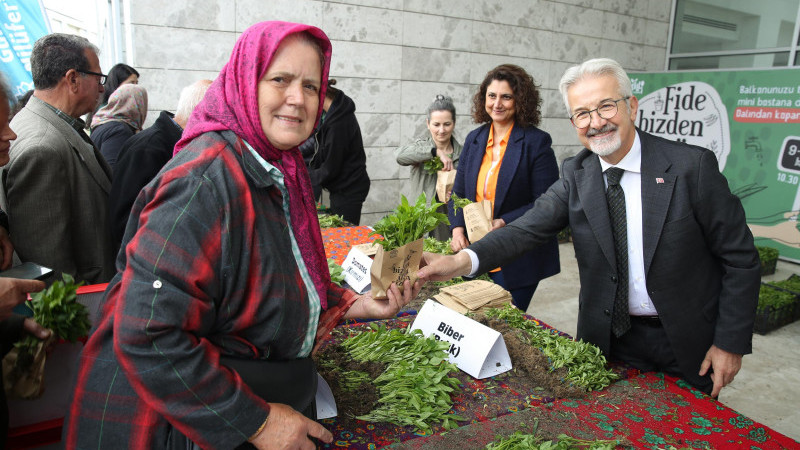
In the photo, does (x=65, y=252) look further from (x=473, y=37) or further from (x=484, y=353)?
(x=473, y=37)

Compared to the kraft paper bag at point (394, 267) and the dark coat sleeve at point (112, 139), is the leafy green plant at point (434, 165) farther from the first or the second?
the kraft paper bag at point (394, 267)

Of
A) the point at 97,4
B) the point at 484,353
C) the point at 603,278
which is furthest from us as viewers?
the point at 97,4

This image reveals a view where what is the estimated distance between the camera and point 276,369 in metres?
1.40

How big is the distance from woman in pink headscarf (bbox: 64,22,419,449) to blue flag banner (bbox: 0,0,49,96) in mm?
5704

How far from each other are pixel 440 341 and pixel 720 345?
108cm

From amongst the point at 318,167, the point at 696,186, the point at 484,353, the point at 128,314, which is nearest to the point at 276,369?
the point at 128,314

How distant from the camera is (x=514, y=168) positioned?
11.3ft

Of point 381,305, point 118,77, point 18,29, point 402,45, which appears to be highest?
point 402,45

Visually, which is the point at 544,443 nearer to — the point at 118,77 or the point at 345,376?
the point at 345,376

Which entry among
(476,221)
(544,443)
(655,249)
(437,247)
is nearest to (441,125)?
(437,247)

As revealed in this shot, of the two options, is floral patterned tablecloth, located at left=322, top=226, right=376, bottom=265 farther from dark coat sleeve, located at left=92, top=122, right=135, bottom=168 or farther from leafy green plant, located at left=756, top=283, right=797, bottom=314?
leafy green plant, located at left=756, top=283, right=797, bottom=314

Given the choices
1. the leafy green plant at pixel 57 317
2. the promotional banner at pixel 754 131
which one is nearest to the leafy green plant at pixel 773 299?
the promotional banner at pixel 754 131

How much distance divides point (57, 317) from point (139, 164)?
1.45m

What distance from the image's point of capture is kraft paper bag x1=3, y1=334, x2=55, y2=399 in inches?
56.4
